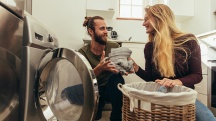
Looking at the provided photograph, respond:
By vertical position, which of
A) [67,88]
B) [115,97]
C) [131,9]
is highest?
[131,9]

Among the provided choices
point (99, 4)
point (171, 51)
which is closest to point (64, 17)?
point (99, 4)

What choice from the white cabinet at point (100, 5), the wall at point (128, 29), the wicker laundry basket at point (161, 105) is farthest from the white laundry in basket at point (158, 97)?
the wall at point (128, 29)

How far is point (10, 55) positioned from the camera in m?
0.79

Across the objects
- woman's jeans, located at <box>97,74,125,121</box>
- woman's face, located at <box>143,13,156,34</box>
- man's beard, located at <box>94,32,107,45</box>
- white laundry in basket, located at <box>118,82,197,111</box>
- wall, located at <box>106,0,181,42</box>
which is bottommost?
woman's jeans, located at <box>97,74,125,121</box>

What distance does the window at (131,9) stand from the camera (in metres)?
3.13

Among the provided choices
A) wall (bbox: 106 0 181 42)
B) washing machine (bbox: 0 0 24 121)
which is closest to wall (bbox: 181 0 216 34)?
wall (bbox: 106 0 181 42)

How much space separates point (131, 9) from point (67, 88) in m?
2.44

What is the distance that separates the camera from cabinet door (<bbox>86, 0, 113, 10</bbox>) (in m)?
2.45

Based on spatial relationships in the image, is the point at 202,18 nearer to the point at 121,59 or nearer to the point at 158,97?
the point at 121,59

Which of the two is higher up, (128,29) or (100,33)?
(128,29)

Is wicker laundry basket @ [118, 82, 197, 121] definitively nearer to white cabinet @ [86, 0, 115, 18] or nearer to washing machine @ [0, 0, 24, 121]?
washing machine @ [0, 0, 24, 121]

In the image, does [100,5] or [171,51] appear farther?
[100,5]

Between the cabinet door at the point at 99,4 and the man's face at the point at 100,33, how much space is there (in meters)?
0.65

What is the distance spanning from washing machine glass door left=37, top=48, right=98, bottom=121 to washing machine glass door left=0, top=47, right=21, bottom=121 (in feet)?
0.35
